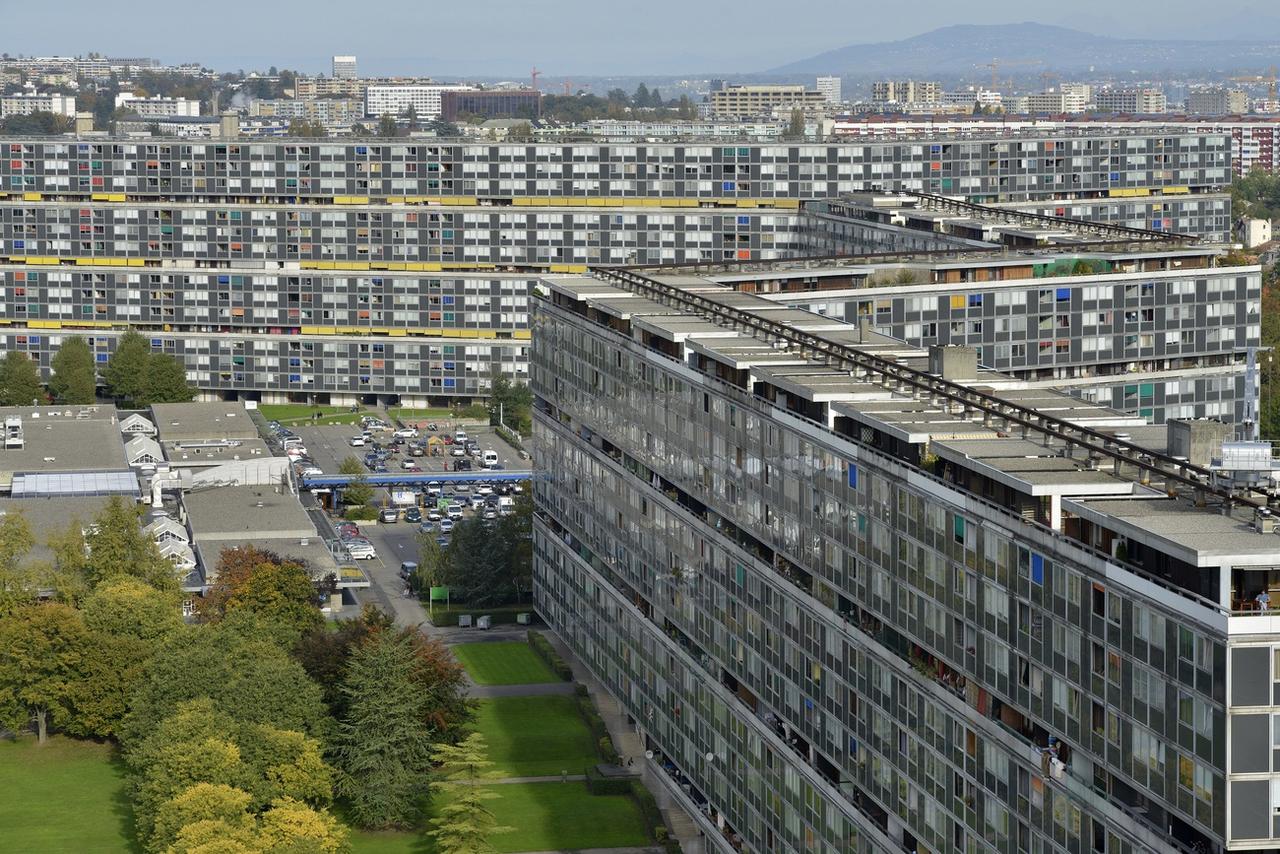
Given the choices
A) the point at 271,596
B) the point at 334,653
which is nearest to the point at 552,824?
the point at 334,653

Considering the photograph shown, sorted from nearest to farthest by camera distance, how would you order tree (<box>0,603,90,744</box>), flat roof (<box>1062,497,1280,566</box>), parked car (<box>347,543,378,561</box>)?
flat roof (<box>1062,497,1280,566</box>)
tree (<box>0,603,90,744</box>)
parked car (<box>347,543,378,561</box>)

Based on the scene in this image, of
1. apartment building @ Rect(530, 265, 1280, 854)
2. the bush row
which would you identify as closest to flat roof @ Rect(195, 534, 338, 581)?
the bush row

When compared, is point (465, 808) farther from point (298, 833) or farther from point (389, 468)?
point (389, 468)

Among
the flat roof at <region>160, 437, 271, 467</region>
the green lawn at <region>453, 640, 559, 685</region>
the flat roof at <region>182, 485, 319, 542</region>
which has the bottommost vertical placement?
the green lawn at <region>453, 640, 559, 685</region>

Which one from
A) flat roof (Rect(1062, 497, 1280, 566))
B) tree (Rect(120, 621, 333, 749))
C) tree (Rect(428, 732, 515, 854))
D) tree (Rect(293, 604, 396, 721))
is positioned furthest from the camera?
tree (Rect(293, 604, 396, 721))

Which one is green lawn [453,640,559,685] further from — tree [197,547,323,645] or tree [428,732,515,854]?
tree [428,732,515,854]

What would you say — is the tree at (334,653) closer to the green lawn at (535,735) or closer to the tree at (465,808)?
the green lawn at (535,735)
